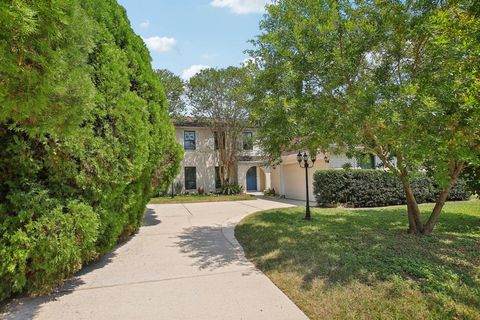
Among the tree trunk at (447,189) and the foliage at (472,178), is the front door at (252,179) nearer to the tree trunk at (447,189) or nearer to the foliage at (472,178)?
the foliage at (472,178)

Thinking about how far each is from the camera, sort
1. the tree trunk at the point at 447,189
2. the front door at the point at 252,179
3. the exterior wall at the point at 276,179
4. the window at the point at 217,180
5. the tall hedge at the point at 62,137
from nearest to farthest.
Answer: the tall hedge at the point at 62,137
the tree trunk at the point at 447,189
the exterior wall at the point at 276,179
the window at the point at 217,180
the front door at the point at 252,179

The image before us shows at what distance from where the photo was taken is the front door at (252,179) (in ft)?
83.5

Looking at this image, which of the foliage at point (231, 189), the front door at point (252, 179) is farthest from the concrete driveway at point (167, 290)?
the front door at point (252, 179)

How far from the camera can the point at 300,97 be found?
5961mm

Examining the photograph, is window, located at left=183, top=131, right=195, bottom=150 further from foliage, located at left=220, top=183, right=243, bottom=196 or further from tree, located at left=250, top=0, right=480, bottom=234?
tree, located at left=250, top=0, right=480, bottom=234

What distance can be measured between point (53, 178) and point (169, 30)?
6266 mm

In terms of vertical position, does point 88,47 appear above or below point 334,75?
below

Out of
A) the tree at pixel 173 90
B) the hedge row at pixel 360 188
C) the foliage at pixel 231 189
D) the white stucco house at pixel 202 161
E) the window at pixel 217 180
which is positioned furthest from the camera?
the window at pixel 217 180

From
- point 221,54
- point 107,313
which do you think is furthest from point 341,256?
point 221,54

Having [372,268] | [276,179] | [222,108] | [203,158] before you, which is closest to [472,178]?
[372,268]

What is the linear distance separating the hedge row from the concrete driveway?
7.73 m

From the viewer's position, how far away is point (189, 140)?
23.3 meters

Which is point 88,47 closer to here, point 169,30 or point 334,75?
point 334,75

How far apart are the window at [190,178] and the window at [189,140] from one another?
5.73ft
